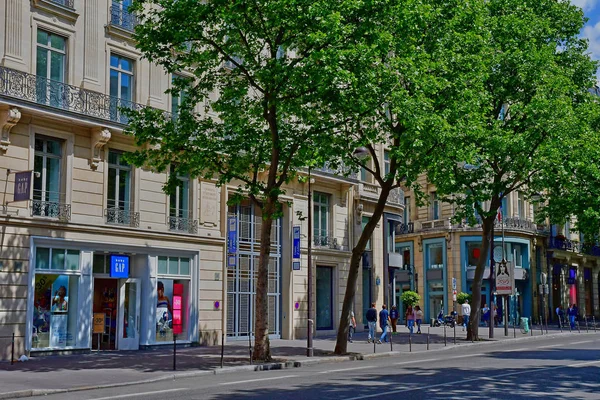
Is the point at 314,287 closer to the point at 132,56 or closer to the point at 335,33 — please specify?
the point at 132,56

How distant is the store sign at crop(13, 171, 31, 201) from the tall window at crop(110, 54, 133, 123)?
14.8ft

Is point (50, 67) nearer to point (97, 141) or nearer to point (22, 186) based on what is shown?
point (97, 141)

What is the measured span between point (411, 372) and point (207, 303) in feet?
43.4

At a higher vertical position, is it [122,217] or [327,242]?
[122,217]

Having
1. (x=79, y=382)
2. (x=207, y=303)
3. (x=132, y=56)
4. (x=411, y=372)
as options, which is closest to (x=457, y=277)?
(x=207, y=303)

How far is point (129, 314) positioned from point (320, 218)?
1228cm

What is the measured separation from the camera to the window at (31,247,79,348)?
24.2m

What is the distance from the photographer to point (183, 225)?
29234mm

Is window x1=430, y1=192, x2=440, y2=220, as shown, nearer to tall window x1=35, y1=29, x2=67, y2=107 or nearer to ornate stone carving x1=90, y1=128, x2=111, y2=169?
ornate stone carving x1=90, y1=128, x2=111, y2=169

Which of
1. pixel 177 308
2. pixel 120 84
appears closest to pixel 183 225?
pixel 177 308

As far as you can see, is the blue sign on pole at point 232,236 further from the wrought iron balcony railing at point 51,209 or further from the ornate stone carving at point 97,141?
the wrought iron balcony railing at point 51,209

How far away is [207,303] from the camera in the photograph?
99.2ft

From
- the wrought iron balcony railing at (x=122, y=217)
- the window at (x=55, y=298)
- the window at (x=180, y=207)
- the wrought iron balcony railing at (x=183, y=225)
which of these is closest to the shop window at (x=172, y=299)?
the wrought iron balcony railing at (x=183, y=225)

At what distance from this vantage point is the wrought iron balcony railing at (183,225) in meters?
28.8
